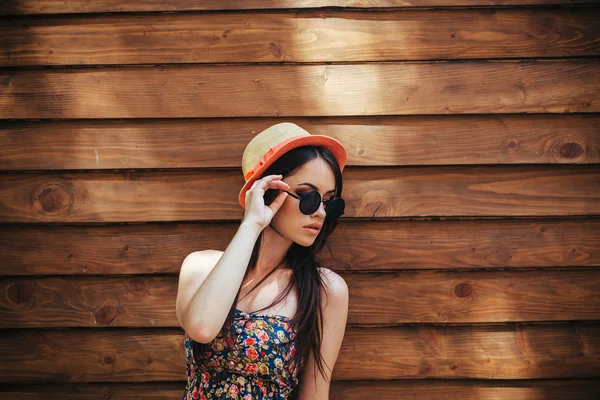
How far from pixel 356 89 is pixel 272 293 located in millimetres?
974

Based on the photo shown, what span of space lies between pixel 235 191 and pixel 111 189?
56 cm

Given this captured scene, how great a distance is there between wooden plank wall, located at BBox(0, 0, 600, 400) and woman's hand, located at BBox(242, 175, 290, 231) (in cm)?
48

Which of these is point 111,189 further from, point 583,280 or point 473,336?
point 583,280

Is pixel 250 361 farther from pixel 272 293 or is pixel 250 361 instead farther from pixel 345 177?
pixel 345 177

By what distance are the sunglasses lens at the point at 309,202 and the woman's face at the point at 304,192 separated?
0.05 m

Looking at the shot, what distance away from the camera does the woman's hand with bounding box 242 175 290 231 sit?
1779mm

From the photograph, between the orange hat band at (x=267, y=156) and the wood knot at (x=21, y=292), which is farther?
the wood knot at (x=21, y=292)

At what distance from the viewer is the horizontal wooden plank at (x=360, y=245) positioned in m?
2.29

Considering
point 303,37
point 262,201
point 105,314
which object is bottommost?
point 105,314

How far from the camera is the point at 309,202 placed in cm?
176

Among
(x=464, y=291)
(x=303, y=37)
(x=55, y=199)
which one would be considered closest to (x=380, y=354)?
(x=464, y=291)

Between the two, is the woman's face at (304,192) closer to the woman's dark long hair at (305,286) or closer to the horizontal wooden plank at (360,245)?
the woman's dark long hair at (305,286)

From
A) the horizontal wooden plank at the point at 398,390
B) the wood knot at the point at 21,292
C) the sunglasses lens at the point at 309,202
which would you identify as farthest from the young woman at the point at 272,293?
the wood knot at the point at 21,292

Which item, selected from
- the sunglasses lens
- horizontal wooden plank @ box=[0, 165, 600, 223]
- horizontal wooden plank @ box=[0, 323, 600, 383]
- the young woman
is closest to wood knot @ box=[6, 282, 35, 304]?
horizontal wooden plank @ box=[0, 323, 600, 383]
